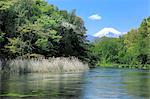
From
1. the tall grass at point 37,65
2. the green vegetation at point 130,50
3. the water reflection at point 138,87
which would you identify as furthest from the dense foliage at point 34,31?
the green vegetation at point 130,50

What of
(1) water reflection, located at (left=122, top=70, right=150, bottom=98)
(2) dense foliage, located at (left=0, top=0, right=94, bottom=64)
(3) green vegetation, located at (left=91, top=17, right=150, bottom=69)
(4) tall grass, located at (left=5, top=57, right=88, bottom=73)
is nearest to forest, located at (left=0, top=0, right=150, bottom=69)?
(2) dense foliage, located at (left=0, top=0, right=94, bottom=64)

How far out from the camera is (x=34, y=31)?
152 feet

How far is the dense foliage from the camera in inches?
1692

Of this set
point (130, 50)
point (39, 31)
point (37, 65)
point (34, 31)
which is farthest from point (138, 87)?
point (130, 50)

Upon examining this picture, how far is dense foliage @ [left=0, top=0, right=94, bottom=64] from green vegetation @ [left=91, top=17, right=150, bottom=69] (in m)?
30.6

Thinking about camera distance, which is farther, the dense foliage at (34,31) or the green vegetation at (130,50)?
the green vegetation at (130,50)

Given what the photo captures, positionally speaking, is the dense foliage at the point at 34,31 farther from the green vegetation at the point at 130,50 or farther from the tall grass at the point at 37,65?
the green vegetation at the point at 130,50

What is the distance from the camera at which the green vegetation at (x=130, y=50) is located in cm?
9438

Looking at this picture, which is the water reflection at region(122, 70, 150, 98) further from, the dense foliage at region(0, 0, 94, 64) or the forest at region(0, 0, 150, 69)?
the dense foliage at region(0, 0, 94, 64)

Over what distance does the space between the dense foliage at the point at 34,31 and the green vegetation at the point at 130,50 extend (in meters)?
30.6

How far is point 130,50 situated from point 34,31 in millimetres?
58961

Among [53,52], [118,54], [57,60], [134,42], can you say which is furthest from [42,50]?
[118,54]

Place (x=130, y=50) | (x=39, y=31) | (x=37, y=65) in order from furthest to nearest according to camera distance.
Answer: (x=130, y=50)
(x=39, y=31)
(x=37, y=65)

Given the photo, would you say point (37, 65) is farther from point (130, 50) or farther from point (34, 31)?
point (130, 50)
